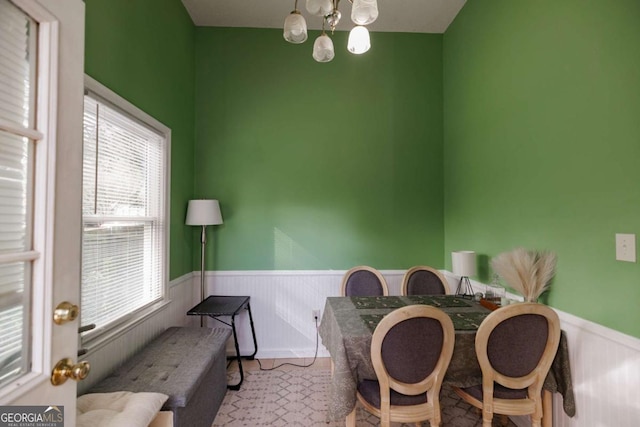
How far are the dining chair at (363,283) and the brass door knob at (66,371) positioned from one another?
1.98 metres

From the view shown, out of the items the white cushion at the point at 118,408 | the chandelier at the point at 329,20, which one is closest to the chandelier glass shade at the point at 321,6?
the chandelier at the point at 329,20

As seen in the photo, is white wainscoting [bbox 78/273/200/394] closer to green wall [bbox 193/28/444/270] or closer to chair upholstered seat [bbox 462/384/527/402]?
green wall [bbox 193/28/444/270]

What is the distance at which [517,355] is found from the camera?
154cm

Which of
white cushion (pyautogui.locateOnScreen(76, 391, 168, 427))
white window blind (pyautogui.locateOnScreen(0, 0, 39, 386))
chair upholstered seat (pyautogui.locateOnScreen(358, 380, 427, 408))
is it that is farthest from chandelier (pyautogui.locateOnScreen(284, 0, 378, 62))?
white cushion (pyautogui.locateOnScreen(76, 391, 168, 427))

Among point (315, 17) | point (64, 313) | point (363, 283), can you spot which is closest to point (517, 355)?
point (363, 283)

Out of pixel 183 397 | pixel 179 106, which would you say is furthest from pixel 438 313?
pixel 179 106

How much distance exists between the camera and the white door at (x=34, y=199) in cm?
85

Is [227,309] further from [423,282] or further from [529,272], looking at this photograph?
[529,272]

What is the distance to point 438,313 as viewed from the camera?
1.46 m

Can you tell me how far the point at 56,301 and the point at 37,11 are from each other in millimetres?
860

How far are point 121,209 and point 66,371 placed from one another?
4.55ft

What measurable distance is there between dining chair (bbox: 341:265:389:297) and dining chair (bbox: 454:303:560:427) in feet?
3.86

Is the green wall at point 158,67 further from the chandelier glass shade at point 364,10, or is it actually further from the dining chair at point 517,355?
the dining chair at point 517,355

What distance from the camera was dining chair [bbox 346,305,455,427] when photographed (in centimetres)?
146
